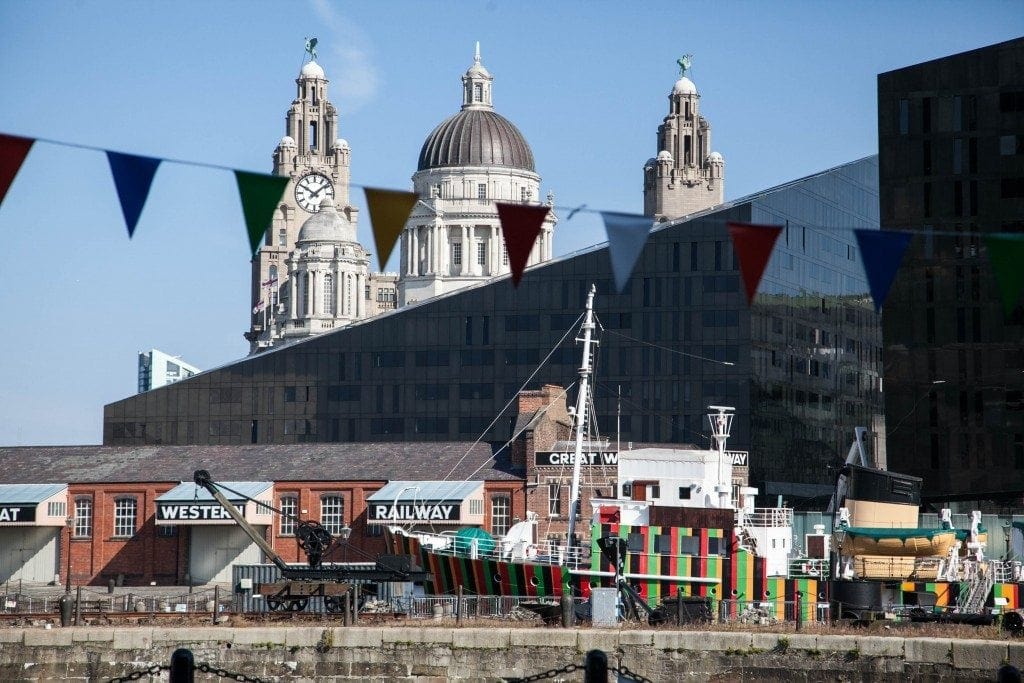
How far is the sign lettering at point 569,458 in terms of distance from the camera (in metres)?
63.0

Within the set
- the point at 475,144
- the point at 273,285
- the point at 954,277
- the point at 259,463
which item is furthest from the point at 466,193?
the point at 259,463

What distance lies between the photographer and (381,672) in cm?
3500

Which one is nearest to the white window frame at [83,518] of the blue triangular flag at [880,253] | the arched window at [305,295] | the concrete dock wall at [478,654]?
the concrete dock wall at [478,654]

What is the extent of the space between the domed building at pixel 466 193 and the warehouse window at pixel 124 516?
107m

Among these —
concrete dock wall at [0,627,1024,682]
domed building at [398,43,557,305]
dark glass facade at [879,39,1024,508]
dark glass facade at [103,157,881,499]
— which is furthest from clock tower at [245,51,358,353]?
concrete dock wall at [0,627,1024,682]

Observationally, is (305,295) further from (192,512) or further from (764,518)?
(764,518)

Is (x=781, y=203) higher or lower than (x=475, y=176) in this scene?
lower

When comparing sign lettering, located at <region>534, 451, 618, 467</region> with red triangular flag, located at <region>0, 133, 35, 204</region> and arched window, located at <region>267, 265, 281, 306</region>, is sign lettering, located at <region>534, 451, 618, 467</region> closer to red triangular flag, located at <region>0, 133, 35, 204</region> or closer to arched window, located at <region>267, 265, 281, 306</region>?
red triangular flag, located at <region>0, 133, 35, 204</region>

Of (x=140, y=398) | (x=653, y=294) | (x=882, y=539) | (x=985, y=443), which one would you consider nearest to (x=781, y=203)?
(x=653, y=294)

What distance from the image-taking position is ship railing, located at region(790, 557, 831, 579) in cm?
4997

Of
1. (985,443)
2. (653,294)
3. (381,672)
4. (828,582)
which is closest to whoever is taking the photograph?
(381,672)

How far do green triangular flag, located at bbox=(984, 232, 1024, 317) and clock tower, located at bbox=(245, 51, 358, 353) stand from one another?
162097mm

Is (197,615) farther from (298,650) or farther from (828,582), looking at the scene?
(828,582)

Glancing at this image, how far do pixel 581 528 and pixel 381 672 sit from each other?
1064 inches
